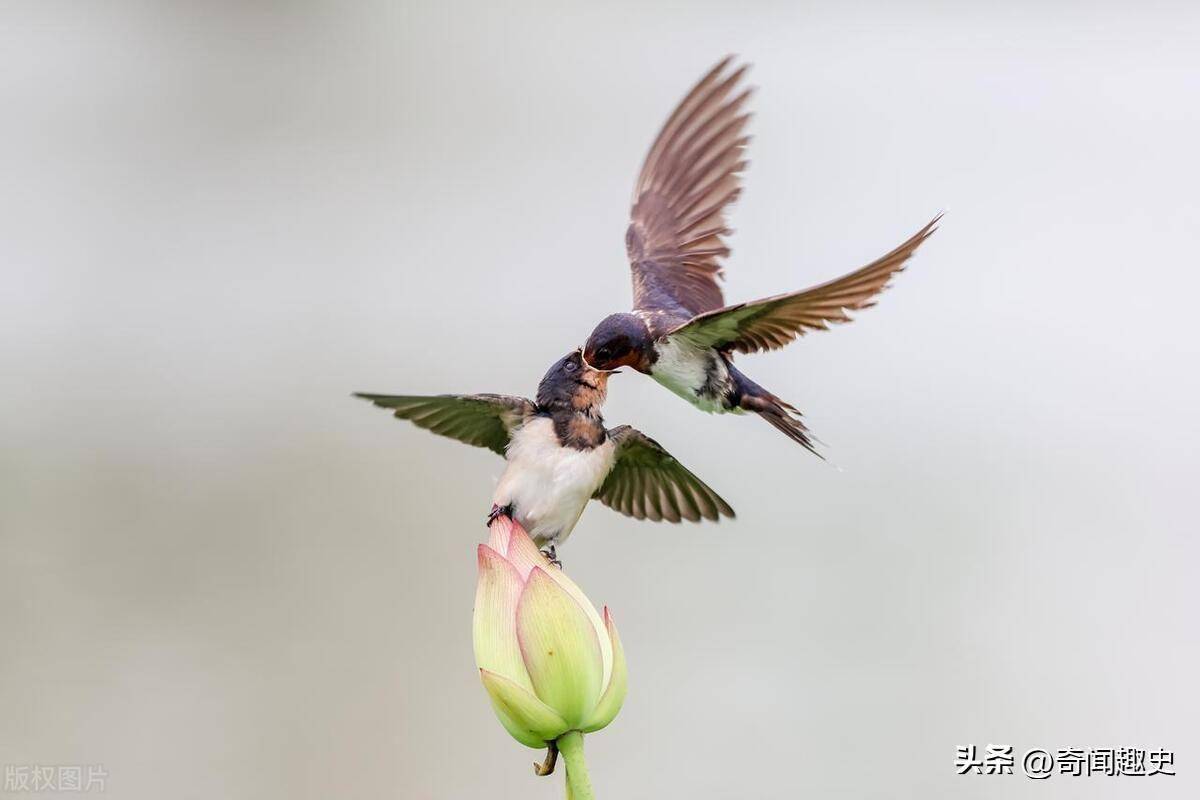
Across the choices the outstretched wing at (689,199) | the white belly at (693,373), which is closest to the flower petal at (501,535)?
the white belly at (693,373)

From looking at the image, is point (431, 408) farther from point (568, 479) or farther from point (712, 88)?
point (712, 88)

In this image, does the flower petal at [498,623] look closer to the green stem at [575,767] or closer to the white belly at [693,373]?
the green stem at [575,767]

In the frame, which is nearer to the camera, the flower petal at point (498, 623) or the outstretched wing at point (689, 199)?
the flower petal at point (498, 623)

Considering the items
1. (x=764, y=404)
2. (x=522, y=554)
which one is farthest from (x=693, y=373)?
(x=522, y=554)

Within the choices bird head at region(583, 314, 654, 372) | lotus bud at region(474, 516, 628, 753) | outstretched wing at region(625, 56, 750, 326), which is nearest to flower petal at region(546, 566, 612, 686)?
lotus bud at region(474, 516, 628, 753)

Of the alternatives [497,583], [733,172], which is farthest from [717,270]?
[497,583]

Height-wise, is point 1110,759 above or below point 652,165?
below

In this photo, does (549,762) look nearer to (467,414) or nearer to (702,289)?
(467,414)
